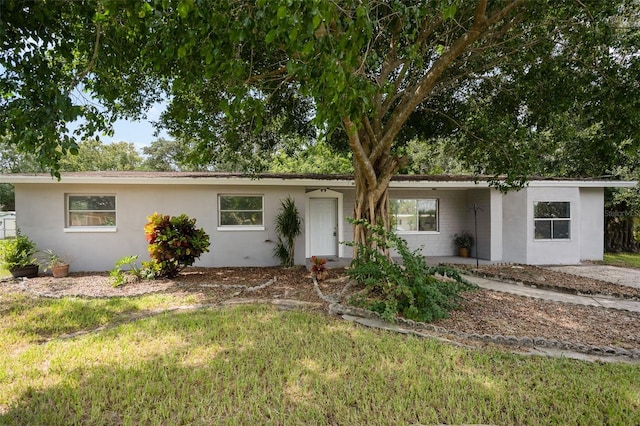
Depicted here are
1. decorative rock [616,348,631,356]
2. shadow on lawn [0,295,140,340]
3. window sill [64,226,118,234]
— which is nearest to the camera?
decorative rock [616,348,631,356]

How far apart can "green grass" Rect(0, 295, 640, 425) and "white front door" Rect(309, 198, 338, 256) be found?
7.09 metres

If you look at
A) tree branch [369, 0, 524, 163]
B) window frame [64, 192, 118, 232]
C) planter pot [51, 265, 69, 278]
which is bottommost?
planter pot [51, 265, 69, 278]

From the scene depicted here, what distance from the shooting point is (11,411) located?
→ 289 centimetres

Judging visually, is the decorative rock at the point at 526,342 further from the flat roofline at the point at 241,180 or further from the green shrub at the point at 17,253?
the green shrub at the point at 17,253

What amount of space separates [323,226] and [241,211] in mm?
3012

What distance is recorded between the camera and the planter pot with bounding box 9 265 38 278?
29.0 ft

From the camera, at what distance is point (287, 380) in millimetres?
3359

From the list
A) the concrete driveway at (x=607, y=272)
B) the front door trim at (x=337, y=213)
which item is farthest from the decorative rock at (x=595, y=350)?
the front door trim at (x=337, y=213)

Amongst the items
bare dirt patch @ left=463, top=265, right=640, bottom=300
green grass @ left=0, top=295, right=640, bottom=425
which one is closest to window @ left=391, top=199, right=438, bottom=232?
bare dirt patch @ left=463, top=265, right=640, bottom=300

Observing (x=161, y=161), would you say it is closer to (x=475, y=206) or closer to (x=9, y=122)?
(x=475, y=206)

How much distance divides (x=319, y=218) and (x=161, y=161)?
92.6 ft

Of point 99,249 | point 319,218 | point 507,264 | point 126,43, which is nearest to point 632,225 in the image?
point 507,264

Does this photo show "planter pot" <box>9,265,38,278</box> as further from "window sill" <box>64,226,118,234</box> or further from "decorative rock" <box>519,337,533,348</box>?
"decorative rock" <box>519,337,533,348</box>

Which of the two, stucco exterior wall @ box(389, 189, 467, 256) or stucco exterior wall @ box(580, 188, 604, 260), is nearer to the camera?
stucco exterior wall @ box(580, 188, 604, 260)
